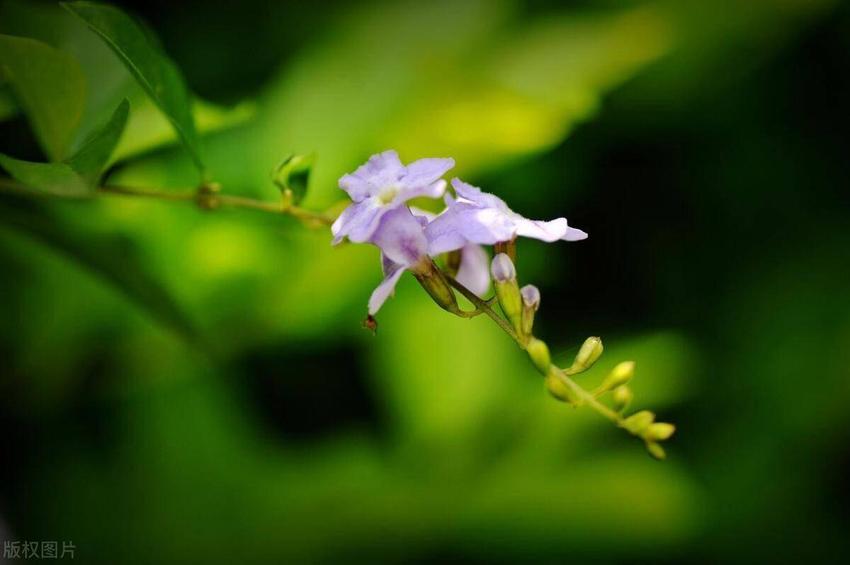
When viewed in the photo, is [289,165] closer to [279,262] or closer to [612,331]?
[279,262]

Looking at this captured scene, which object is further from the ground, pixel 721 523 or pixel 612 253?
pixel 612 253

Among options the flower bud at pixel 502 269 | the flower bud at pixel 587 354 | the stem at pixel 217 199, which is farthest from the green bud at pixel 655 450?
the stem at pixel 217 199

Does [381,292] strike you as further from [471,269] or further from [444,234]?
[471,269]

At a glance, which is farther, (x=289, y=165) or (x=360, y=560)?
(x=360, y=560)

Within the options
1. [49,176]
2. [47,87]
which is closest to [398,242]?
[49,176]

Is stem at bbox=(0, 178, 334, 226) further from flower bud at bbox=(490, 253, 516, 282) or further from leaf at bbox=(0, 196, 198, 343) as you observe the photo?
flower bud at bbox=(490, 253, 516, 282)

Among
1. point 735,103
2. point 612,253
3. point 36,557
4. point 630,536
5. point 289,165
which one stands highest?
point 735,103

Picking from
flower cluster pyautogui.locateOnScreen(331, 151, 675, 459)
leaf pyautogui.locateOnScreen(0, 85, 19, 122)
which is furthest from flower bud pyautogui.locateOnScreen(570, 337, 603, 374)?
leaf pyautogui.locateOnScreen(0, 85, 19, 122)

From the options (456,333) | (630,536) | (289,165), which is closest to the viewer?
(289,165)

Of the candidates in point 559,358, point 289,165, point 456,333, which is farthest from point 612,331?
point 289,165
